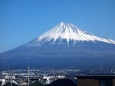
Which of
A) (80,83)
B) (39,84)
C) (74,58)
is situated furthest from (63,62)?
(80,83)

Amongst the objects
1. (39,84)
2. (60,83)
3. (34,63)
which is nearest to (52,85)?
(60,83)

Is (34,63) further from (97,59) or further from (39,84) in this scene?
(39,84)

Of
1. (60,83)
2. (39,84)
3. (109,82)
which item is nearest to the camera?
(109,82)

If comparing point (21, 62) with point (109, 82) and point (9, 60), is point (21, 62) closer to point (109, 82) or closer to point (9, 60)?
point (9, 60)

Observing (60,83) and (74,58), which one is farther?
(74,58)

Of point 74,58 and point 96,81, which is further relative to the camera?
point 74,58

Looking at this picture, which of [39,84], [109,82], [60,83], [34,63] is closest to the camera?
[109,82]

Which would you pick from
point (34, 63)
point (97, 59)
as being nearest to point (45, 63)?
point (34, 63)

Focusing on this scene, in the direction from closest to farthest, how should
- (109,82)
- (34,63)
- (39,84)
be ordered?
(109,82), (39,84), (34,63)

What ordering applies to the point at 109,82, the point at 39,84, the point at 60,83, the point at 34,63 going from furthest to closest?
the point at 34,63, the point at 39,84, the point at 60,83, the point at 109,82
